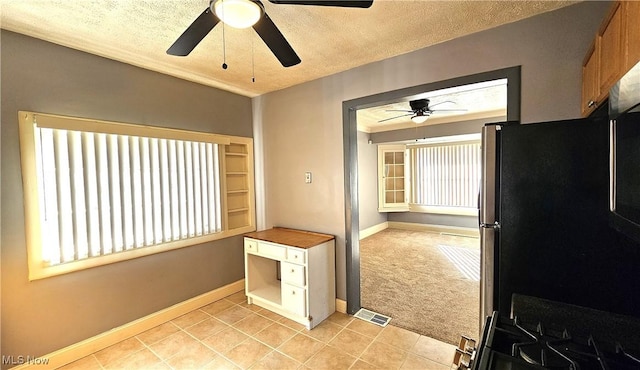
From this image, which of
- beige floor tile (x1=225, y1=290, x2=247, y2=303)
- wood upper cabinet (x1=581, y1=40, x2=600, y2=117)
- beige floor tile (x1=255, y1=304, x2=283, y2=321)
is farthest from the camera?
beige floor tile (x1=225, y1=290, x2=247, y2=303)

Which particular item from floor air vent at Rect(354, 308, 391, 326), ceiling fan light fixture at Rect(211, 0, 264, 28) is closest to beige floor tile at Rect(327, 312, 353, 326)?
floor air vent at Rect(354, 308, 391, 326)

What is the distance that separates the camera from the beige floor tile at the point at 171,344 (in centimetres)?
216

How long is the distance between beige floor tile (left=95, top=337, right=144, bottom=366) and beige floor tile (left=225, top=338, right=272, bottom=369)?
840 millimetres

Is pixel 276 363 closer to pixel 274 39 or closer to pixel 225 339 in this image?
pixel 225 339

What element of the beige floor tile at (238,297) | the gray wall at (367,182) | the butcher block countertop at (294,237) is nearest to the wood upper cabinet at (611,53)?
the butcher block countertop at (294,237)

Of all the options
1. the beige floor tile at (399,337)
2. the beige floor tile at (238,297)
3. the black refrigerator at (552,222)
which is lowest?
the beige floor tile at (399,337)

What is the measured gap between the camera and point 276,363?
2025 mm

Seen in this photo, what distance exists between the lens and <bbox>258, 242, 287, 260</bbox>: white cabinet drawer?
8.53 feet

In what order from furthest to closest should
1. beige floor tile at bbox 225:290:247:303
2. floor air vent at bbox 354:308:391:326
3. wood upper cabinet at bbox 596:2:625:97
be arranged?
beige floor tile at bbox 225:290:247:303 < floor air vent at bbox 354:308:391:326 < wood upper cabinet at bbox 596:2:625:97

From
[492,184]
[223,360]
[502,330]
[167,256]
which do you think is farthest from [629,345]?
[167,256]

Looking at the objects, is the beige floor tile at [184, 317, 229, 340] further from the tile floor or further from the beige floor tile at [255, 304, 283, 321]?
the beige floor tile at [255, 304, 283, 321]

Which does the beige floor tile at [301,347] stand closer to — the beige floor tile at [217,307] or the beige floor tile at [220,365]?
the beige floor tile at [220,365]

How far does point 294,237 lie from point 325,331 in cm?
96

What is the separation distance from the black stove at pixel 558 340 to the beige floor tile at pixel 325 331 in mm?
1642
